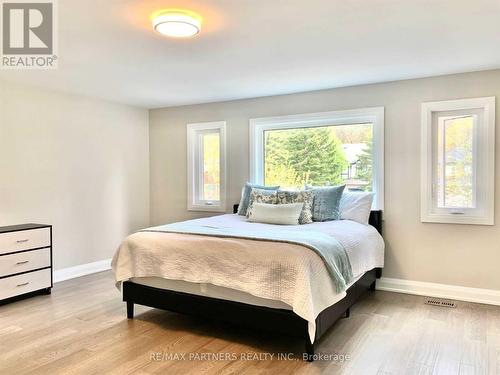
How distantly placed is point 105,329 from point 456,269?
325 cm

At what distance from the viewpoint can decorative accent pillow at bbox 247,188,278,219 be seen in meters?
4.03

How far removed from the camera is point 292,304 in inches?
92.8

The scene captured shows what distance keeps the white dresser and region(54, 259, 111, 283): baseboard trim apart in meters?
0.48

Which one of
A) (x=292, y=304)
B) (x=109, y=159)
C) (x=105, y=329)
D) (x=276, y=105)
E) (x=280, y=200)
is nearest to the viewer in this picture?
(x=292, y=304)

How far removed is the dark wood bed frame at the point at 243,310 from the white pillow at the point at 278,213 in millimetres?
847

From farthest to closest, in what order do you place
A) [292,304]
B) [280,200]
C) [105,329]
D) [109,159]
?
[109,159] → [280,200] → [105,329] → [292,304]

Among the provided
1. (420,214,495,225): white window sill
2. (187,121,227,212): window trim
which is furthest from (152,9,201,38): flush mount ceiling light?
(420,214,495,225): white window sill

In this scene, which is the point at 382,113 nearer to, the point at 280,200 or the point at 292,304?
the point at 280,200

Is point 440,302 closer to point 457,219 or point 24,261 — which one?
point 457,219

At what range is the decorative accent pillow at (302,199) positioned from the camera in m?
3.82

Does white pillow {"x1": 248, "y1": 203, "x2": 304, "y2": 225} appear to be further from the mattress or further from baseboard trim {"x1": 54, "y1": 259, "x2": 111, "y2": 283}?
baseboard trim {"x1": 54, "y1": 259, "x2": 111, "y2": 283}

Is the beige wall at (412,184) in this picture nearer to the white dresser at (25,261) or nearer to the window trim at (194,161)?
the window trim at (194,161)

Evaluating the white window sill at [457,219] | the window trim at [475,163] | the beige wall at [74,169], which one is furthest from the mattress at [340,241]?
the beige wall at [74,169]

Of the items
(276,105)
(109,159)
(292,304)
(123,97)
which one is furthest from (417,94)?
(109,159)
